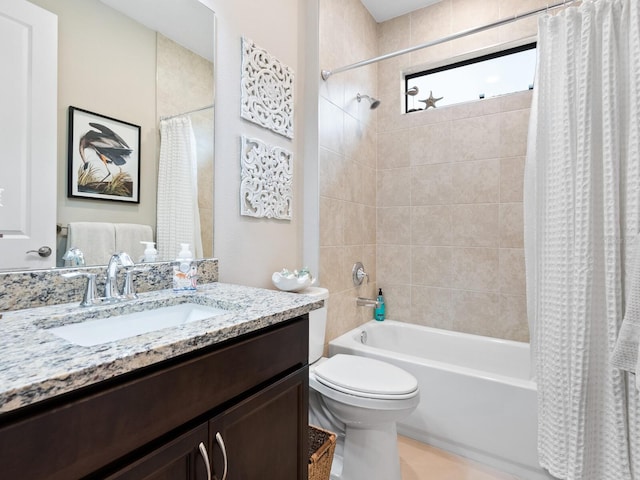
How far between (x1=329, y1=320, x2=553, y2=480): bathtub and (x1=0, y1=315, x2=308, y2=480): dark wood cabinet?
1030 mm

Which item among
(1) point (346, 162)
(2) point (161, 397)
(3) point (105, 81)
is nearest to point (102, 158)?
(3) point (105, 81)

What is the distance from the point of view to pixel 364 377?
4.93 feet

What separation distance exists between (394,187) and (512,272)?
3.30 ft

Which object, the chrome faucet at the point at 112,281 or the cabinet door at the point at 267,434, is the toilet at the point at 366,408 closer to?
the cabinet door at the point at 267,434

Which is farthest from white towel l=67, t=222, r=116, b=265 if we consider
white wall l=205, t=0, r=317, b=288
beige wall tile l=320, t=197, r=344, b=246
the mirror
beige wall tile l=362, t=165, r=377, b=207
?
beige wall tile l=362, t=165, r=377, b=207

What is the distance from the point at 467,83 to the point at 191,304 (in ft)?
7.87

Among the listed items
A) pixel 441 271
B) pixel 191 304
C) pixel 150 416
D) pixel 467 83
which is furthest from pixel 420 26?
pixel 150 416

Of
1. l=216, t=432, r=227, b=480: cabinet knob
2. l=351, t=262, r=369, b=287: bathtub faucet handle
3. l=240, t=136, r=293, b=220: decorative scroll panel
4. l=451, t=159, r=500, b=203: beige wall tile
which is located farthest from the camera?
l=351, t=262, r=369, b=287: bathtub faucet handle

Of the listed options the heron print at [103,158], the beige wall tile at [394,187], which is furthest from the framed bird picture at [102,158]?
the beige wall tile at [394,187]

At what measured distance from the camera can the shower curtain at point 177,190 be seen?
1217 millimetres

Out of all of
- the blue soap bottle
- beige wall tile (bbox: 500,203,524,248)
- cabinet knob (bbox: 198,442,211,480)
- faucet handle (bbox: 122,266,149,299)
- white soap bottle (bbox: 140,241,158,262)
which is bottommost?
the blue soap bottle

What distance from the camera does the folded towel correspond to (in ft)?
3.36

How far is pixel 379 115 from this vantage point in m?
2.65

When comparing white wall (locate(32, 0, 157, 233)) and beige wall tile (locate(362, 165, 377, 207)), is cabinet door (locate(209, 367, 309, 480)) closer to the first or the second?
white wall (locate(32, 0, 157, 233))
